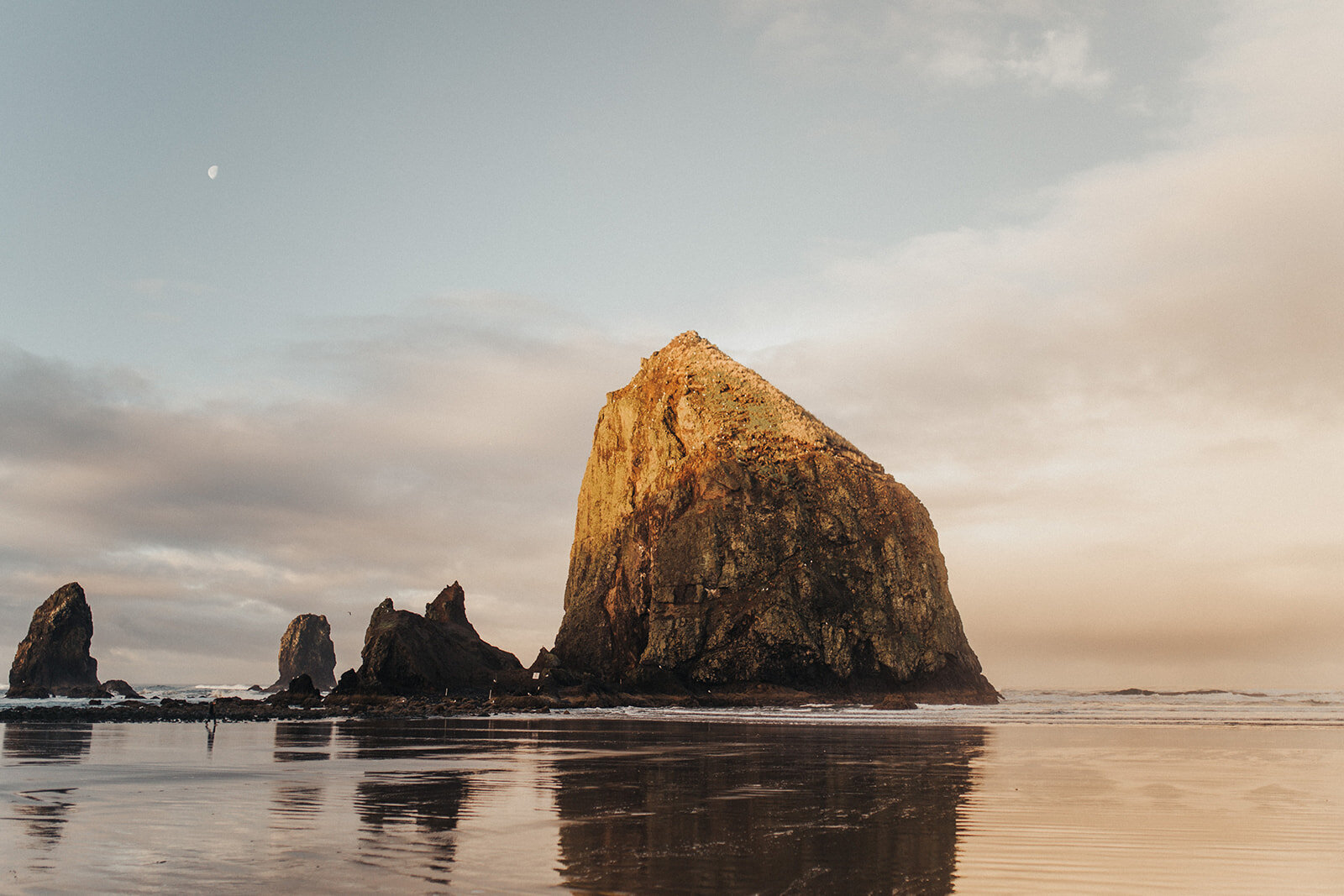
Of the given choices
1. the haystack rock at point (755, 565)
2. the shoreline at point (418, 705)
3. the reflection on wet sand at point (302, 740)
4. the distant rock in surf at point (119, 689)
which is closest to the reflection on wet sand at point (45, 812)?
the reflection on wet sand at point (302, 740)

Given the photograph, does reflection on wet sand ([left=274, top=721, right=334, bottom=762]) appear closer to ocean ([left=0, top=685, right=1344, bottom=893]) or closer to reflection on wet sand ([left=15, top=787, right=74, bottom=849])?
ocean ([left=0, top=685, right=1344, bottom=893])

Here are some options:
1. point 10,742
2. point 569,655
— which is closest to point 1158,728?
point 10,742

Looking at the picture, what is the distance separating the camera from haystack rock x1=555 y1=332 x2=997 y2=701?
78750mm

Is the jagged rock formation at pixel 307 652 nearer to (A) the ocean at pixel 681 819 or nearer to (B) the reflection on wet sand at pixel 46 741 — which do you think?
(B) the reflection on wet sand at pixel 46 741

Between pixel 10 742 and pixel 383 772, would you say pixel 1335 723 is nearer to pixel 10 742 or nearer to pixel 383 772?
pixel 383 772

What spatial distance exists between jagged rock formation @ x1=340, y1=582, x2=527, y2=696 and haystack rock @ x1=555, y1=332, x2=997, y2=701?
8500 mm

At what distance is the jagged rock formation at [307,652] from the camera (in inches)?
6078

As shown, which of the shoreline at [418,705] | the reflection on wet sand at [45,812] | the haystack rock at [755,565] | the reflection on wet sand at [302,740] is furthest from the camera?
the haystack rock at [755,565]

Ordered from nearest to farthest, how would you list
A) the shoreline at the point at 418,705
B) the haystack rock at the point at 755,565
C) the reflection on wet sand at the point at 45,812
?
the reflection on wet sand at the point at 45,812, the shoreline at the point at 418,705, the haystack rock at the point at 755,565

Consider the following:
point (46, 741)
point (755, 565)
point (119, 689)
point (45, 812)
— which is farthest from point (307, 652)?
point (45, 812)

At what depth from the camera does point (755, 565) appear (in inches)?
3233

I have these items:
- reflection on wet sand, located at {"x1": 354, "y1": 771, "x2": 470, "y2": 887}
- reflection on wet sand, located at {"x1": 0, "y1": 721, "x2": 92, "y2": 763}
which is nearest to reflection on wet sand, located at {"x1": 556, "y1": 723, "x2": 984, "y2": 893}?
reflection on wet sand, located at {"x1": 354, "y1": 771, "x2": 470, "y2": 887}

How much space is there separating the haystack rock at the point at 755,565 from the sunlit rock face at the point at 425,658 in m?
8.67

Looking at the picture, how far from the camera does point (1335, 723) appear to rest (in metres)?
38.4
